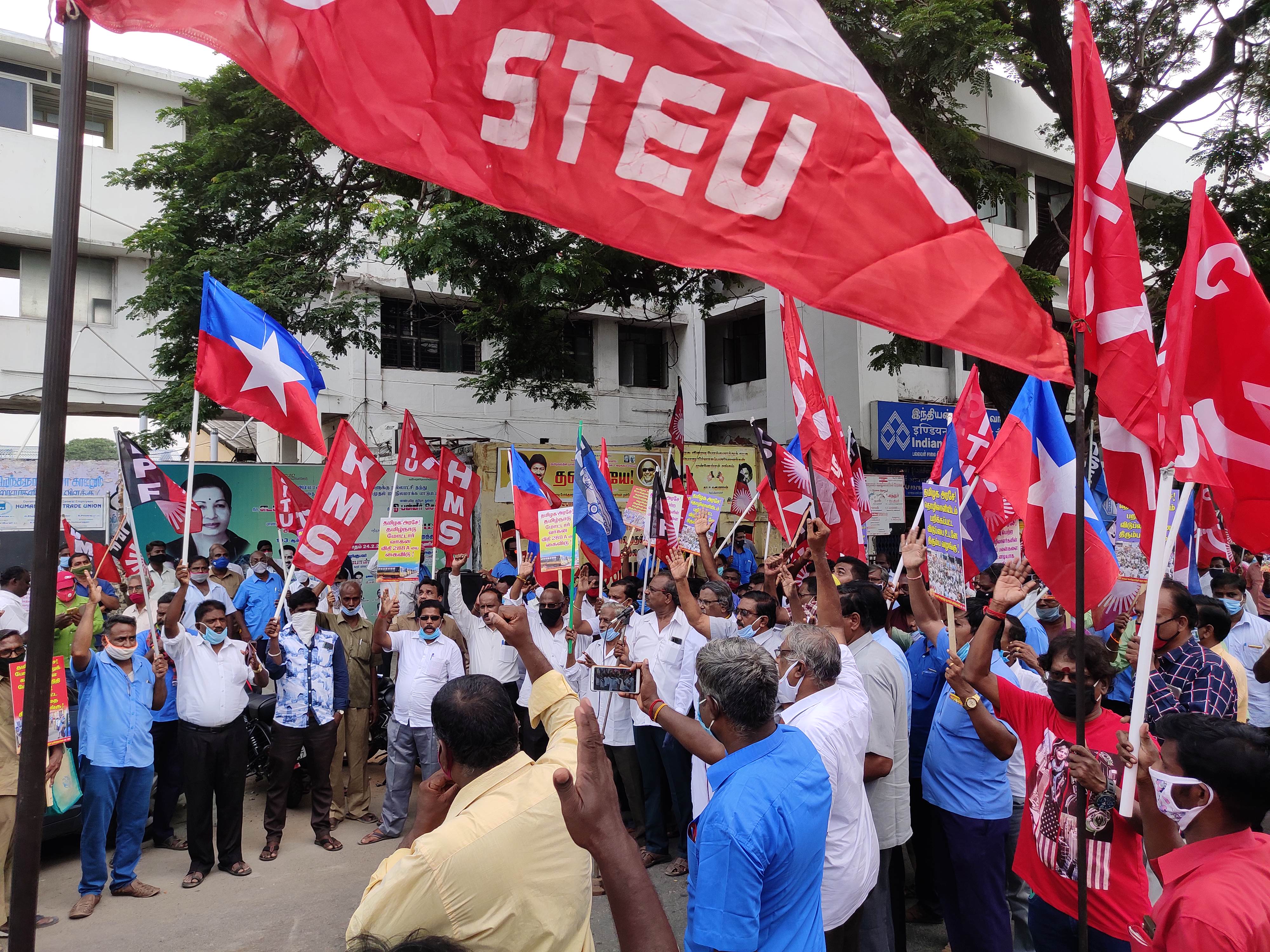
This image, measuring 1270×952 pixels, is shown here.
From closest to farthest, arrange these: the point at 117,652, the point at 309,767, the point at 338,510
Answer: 1. the point at 117,652
2. the point at 338,510
3. the point at 309,767

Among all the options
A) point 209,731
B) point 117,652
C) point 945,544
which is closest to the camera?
point 945,544

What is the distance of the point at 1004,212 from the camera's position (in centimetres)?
2066

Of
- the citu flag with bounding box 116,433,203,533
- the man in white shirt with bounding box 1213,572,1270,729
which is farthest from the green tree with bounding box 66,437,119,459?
the man in white shirt with bounding box 1213,572,1270,729

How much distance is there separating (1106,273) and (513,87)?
1.94 m

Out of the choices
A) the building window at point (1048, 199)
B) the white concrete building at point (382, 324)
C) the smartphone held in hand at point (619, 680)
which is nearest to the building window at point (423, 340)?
the white concrete building at point (382, 324)

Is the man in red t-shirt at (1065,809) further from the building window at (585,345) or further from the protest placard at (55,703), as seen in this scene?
the building window at (585,345)

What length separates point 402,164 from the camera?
102 inches

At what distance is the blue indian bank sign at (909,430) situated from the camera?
62.0ft

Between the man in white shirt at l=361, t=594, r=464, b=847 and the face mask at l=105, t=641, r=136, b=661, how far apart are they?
1896 millimetres

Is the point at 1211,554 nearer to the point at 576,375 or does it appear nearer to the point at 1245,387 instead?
the point at 1245,387

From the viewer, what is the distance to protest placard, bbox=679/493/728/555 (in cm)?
797

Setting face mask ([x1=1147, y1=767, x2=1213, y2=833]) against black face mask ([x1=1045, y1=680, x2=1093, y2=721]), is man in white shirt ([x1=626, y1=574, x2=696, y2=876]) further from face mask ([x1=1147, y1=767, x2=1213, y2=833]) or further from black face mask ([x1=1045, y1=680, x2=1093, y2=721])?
face mask ([x1=1147, y1=767, x2=1213, y2=833])

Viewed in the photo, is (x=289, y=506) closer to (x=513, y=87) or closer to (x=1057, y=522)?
(x=513, y=87)

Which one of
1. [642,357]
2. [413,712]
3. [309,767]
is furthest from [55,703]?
[642,357]
